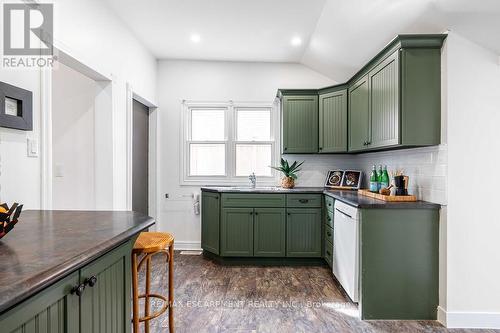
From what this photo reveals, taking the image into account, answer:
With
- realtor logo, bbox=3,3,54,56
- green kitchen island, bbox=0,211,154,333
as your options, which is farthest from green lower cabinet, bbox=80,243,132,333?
realtor logo, bbox=3,3,54,56

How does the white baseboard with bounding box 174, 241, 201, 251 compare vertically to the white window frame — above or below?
below

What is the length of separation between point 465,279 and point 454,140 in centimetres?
112

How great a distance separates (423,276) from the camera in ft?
7.80

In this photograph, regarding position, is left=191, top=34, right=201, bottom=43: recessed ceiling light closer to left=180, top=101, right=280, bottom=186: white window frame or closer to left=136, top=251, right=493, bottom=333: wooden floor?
left=180, top=101, right=280, bottom=186: white window frame

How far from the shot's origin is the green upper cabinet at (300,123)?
4.01 meters

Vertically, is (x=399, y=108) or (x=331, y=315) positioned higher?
(x=399, y=108)

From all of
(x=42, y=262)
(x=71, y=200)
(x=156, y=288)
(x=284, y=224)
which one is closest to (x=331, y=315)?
(x=284, y=224)

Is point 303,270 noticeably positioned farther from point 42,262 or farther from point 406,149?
point 42,262

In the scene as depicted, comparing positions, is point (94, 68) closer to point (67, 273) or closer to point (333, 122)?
point (67, 273)

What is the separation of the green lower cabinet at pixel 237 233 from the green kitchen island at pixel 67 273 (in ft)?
7.20

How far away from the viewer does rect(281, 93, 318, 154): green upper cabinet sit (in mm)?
4012

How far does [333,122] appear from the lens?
151 inches

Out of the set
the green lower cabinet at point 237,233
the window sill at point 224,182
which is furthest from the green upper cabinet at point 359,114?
the green lower cabinet at point 237,233

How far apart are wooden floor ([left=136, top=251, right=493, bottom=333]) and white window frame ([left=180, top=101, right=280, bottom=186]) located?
129 cm
